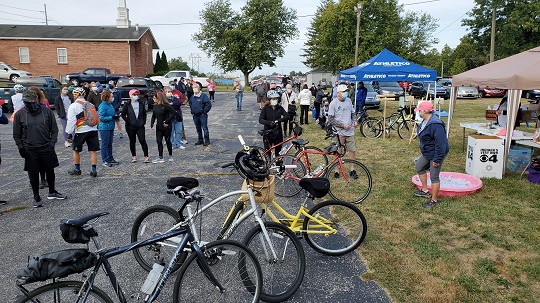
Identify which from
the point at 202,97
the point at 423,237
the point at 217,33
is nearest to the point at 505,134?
the point at 423,237

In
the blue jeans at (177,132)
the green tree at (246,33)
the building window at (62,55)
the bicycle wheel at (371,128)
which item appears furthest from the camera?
the green tree at (246,33)

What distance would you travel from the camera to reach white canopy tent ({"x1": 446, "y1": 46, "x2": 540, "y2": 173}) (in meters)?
7.81

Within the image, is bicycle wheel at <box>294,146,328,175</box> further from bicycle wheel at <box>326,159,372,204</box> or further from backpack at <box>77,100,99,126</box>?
backpack at <box>77,100,99,126</box>

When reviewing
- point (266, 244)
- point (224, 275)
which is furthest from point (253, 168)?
point (224, 275)

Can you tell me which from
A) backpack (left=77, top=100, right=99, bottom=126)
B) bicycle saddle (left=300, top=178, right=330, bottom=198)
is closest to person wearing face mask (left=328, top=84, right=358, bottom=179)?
bicycle saddle (left=300, top=178, right=330, bottom=198)

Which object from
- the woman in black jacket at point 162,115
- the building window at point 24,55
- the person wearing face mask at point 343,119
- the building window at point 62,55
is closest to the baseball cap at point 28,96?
the woman in black jacket at point 162,115

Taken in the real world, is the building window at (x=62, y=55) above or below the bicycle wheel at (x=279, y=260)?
above

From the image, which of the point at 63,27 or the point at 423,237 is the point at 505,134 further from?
the point at 63,27

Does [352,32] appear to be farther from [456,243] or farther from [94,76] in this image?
[456,243]

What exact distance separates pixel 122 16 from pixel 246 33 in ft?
55.3

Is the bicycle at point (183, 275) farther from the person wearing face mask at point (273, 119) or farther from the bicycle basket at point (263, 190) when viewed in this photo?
the person wearing face mask at point (273, 119)

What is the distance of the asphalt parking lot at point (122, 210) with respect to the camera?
156 inches

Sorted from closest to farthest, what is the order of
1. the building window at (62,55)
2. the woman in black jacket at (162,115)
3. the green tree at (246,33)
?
the woman in black jacket at (162,115) → the building window at (62,55) → the green tree at (246,33)

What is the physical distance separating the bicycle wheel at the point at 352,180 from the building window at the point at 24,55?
40765mm
